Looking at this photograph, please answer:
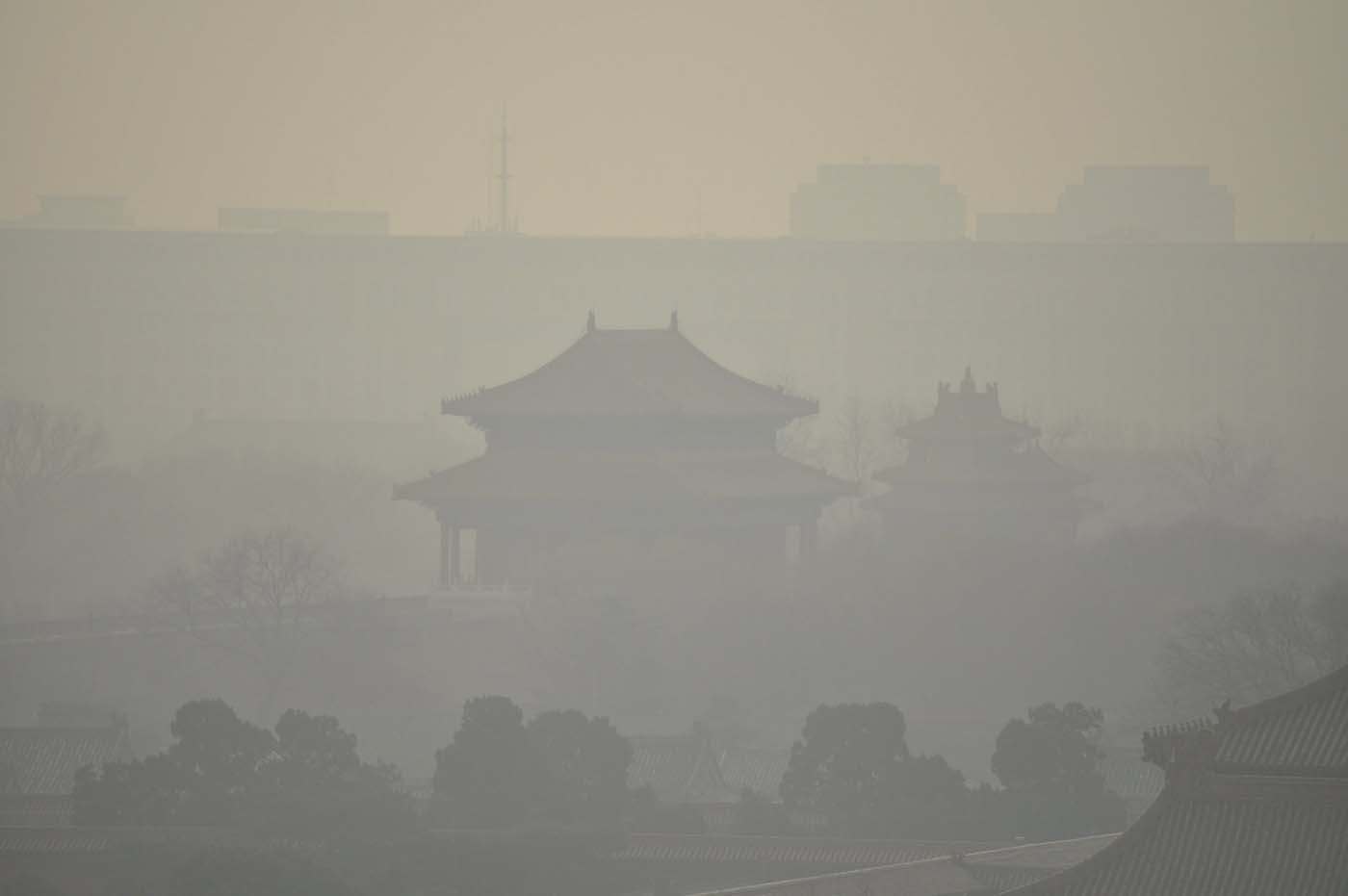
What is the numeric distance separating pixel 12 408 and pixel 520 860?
6908cm

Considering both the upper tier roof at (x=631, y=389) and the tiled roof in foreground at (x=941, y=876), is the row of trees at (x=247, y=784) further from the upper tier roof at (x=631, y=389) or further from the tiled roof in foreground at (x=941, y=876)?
the upper tier roof at (x=631, y=389)

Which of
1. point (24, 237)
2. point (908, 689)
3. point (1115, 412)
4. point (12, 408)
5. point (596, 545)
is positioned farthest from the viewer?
point (24, 237)

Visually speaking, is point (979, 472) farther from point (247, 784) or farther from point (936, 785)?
point (247, 784)

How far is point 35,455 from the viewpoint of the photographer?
103 m

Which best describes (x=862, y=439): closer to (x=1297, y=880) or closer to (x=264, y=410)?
(x=264, y=410)

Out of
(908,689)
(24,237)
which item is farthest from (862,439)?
(24,237)

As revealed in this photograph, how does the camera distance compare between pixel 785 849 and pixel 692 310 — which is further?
pixel 692 310

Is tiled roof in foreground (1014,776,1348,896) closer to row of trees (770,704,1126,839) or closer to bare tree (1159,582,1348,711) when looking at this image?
row of trees (770,704,1126,839)

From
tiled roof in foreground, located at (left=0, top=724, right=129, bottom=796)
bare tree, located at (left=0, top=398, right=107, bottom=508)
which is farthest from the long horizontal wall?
tiled roof in foreground, located at (left=0, top=724, right=129, bottom=796)

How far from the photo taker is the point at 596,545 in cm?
7438

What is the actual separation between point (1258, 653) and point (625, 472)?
60.2ft

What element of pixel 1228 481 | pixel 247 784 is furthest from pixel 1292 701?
pixel 1228 481

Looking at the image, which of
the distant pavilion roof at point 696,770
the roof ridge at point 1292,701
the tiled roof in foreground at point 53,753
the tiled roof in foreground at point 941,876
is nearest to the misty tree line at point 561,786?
the tiled roof in foreground at point 941,876

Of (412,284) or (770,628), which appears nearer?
(770,628)
